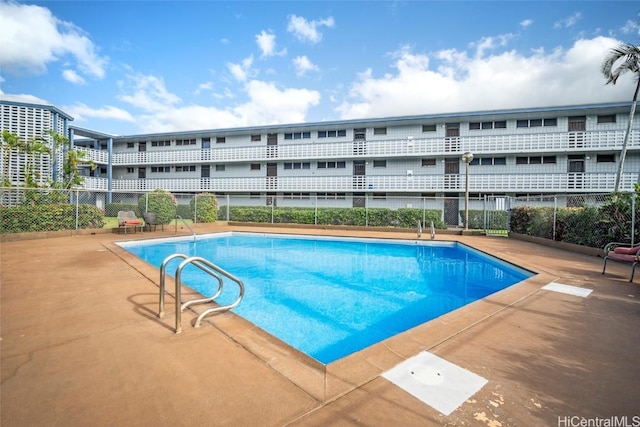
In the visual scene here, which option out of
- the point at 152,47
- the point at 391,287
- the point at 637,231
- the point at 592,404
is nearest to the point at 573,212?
the point at 637,231

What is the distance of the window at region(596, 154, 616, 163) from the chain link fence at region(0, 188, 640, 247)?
14.3 ft

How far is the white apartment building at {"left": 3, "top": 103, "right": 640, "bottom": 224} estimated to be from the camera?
67.6ft

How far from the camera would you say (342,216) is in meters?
18.4

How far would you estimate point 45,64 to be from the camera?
15609mm

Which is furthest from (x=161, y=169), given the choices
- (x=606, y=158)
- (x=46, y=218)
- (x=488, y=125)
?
(x=606, y=158)

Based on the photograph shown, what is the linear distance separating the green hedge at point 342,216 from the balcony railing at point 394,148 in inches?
320

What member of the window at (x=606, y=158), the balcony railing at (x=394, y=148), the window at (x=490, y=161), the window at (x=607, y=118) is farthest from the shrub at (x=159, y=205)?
the window at (x=607, y=118)

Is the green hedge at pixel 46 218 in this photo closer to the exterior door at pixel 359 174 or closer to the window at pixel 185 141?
the exterior door at pixel 359 174

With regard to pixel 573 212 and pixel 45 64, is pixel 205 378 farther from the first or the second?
pixel 45 64

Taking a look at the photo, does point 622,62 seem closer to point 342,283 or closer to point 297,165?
point 342,283

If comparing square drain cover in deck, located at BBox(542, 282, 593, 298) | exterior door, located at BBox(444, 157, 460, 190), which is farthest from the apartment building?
exterior door, located at BBox(444, 157, 460, 190)

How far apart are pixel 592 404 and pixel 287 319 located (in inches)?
165

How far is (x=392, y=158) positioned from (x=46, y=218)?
23017mm

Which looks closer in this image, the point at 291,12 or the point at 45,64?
the point at 291,12
